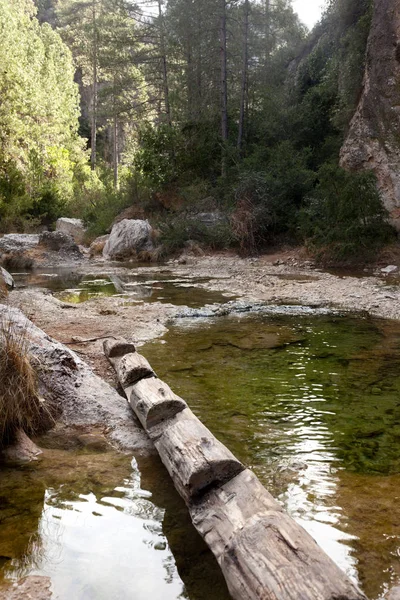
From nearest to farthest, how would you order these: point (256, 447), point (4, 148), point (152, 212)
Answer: point (256, 447)
point (152, 212)
point (4, 148)

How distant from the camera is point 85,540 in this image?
9.53 ft

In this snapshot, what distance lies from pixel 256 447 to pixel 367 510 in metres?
1.05

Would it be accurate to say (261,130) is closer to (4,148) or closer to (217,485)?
(4,148)

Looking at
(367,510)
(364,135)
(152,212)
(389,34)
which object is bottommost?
(367,510)

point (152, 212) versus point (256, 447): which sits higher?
point (152, 212)

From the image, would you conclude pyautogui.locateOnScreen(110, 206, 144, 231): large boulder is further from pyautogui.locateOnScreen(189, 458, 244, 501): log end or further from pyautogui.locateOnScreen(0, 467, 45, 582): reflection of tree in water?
pyautogui.locateOnScreen(189, 458, 244, 501): log end

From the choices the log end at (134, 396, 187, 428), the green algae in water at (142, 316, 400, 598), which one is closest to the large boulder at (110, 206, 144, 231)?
the green algae in water at (142, 316, 400, 598)

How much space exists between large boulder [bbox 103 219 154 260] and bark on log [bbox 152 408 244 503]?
1603 centimetres

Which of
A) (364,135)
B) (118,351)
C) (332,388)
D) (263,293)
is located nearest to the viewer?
(332,388)

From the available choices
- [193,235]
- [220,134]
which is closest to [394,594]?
[193,235]

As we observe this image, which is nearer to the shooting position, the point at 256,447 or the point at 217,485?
the point at 217,485

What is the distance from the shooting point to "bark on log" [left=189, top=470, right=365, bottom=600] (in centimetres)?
203

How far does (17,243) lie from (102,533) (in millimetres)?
17882

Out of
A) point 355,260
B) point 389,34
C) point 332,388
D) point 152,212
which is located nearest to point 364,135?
point 389,34
